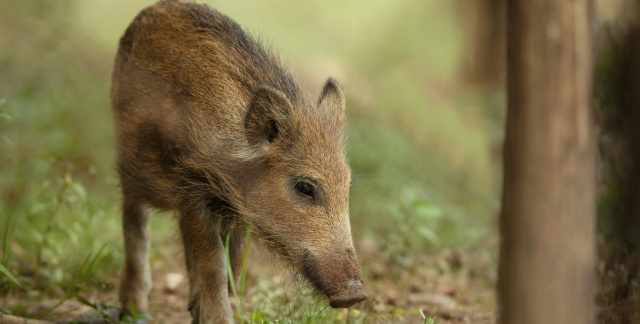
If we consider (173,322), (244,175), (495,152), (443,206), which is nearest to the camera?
(244,175)

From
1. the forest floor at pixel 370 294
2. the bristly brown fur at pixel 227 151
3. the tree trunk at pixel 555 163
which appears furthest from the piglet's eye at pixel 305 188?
the tree trunk at pixel 555 163

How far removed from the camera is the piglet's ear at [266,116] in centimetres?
375

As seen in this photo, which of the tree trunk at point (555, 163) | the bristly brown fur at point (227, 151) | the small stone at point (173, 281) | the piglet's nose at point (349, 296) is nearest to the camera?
the tree trunk at point (555, 163)

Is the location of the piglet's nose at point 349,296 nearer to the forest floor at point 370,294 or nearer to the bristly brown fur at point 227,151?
the bristly brown fur at point 227,151

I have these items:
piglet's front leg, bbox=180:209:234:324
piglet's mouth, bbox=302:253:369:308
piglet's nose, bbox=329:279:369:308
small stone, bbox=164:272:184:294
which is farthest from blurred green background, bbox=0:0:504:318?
piglet's nose, bbox=329:279:369:308

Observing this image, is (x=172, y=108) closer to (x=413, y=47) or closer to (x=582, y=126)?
(x=582, y=126)

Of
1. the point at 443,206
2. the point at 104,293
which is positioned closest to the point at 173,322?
the point at 104,293

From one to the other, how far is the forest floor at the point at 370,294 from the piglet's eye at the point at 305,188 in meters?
0.51

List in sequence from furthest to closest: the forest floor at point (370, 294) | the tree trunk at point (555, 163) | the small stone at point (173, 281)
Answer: the small stone at point (173, 281), the forest floor at point (370, 294), the tree trunk at point (555, 163)

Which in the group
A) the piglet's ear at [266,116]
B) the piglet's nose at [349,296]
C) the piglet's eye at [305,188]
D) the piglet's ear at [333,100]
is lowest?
the piglet's nose at [349,296]

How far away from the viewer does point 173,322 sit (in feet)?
14.7

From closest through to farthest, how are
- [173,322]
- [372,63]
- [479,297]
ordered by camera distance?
[173,322] < [479,297] < [372,63]

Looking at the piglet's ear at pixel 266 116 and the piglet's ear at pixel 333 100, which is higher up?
the piglet's ear at pixel 333 100

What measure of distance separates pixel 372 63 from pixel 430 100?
65.5 inches
